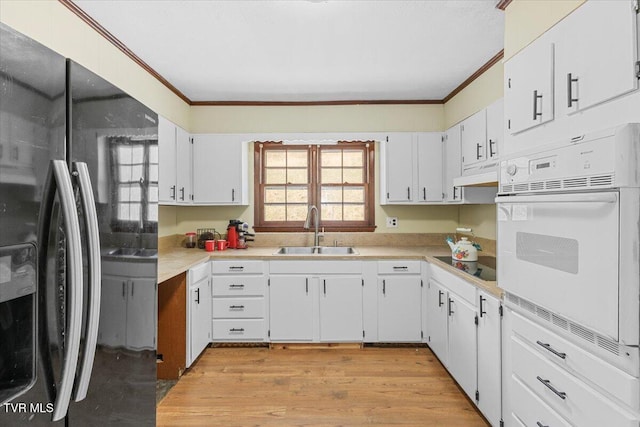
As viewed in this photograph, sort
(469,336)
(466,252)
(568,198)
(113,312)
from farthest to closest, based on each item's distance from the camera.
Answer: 1. (466,252)
2. (469,336)
3. (568,198)
4. (113,312)

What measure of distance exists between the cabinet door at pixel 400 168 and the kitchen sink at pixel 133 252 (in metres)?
2.67

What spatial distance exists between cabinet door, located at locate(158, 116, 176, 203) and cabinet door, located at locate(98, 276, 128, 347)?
196 centimetres

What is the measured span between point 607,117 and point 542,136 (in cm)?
38

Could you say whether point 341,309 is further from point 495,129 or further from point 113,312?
point 113,312

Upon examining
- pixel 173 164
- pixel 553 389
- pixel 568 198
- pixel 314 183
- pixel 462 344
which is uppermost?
pixel 173 164

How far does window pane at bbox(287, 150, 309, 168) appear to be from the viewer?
4.05 meters

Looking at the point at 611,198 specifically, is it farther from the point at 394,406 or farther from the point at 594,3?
the point at 394,406

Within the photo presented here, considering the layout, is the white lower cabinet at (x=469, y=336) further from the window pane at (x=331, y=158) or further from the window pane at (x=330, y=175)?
the window pane at (x=331, y=158)

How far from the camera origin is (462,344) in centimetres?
247

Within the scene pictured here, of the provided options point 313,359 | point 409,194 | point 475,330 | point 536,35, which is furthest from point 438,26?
point 313,359

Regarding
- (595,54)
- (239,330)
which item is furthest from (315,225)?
(595,54)

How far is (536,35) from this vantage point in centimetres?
171

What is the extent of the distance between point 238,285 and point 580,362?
2.63 m

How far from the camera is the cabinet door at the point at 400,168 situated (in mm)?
3711
